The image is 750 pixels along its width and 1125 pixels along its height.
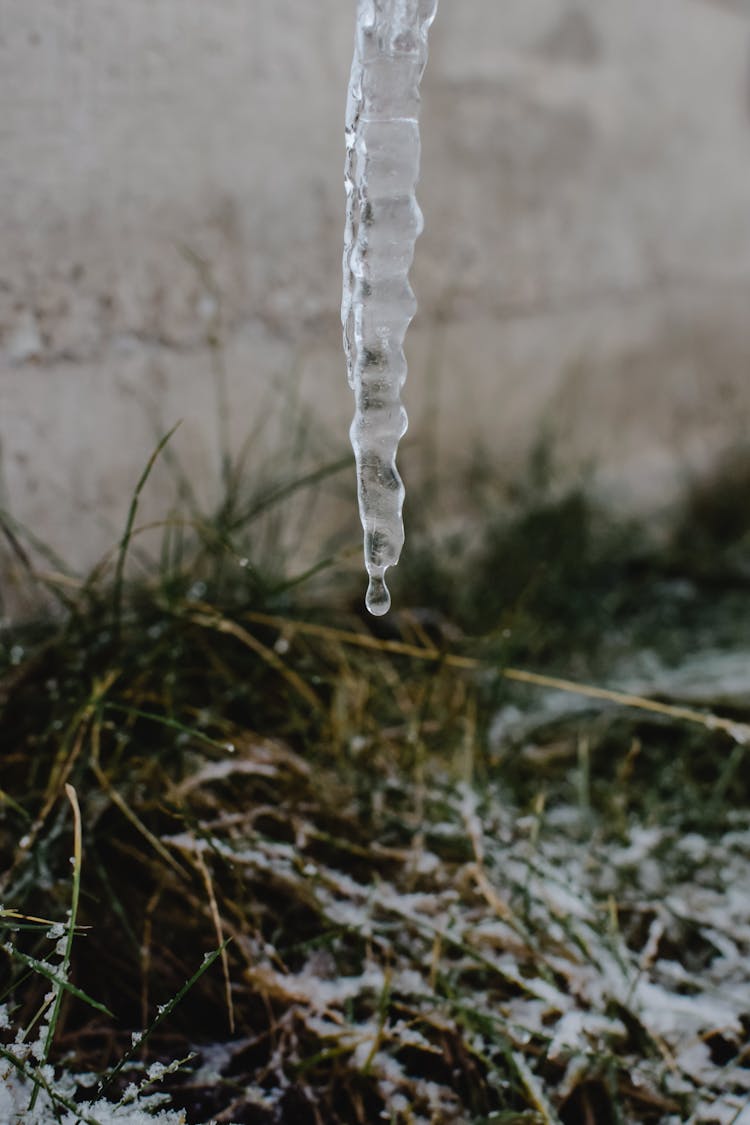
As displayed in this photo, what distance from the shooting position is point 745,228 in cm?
208

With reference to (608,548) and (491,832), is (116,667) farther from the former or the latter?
(608,548)

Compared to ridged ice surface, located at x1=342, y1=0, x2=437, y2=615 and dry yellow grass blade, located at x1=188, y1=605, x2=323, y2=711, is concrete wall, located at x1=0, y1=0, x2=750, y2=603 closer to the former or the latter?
dry yellow grass blade, located at x1=188, y1=605, x2=323, y2=711

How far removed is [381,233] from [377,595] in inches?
12.3

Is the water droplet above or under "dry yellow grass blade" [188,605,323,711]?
above

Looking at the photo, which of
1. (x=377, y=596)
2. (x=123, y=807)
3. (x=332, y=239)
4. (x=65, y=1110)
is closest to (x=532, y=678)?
(x=377, y=596)

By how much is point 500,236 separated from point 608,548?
0.58m

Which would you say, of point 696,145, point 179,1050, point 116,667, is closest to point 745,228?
point 696,145

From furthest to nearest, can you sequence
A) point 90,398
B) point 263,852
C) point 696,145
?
point 696,145
point 90,398
point 263,852

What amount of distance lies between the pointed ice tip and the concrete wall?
20.7 inches

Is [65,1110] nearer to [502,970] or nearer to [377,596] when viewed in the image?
[502,970]

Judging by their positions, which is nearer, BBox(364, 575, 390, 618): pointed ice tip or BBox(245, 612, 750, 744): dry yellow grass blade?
BBox(364, 575, 390, 618): pointed ice tip

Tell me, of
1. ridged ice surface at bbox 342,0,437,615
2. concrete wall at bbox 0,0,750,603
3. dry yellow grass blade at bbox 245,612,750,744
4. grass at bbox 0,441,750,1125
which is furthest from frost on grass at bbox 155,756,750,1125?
concrete wall at bbox 0,0,750,603

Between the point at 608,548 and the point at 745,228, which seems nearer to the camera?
the point at 608,548

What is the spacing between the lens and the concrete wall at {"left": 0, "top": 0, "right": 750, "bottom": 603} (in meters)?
1.19
